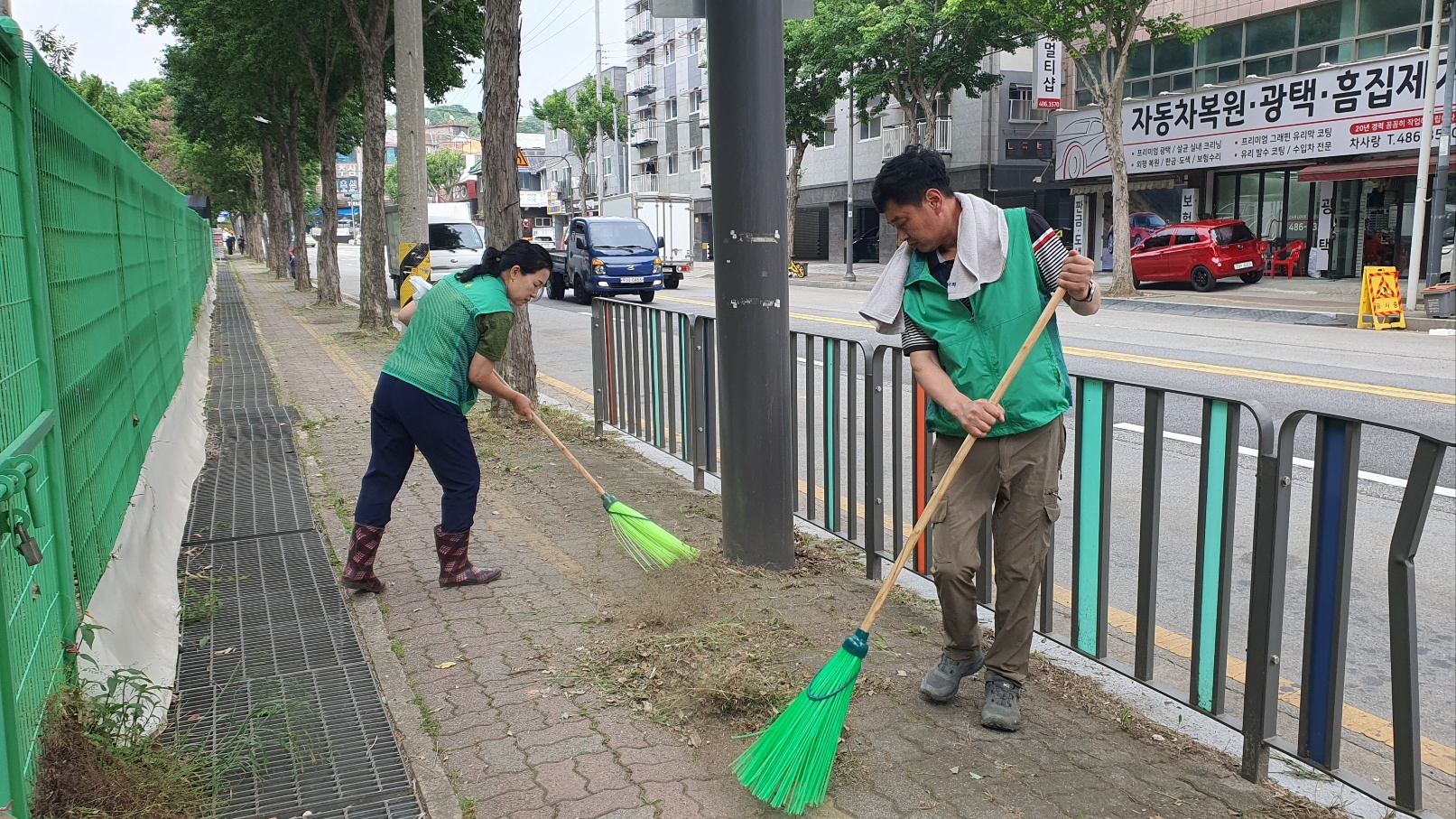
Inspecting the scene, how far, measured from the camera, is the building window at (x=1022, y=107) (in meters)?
38.8

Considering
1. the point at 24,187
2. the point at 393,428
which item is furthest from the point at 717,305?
the point at 24,187

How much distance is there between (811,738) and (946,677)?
798mm

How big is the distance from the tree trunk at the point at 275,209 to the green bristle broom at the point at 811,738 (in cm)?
3612

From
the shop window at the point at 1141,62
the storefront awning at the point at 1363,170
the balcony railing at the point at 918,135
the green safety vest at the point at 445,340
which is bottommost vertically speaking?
the green safety vest at the point at 445,340

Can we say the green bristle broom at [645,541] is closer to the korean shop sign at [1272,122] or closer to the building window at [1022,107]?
the korean shop sign at [1272,122]

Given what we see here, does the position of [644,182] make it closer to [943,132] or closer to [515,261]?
[943,132]

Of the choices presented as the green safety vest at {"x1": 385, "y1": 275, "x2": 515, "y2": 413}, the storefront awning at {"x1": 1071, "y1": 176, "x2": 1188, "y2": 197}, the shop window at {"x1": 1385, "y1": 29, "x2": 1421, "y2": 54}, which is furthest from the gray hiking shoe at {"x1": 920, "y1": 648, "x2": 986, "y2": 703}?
the storefront awning at {"x1": 1071, "y1": 176, "x2": 1188, "y2": 197}

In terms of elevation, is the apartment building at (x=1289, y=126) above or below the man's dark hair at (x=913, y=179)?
above

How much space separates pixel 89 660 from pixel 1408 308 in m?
20.5

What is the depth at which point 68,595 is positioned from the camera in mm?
3766

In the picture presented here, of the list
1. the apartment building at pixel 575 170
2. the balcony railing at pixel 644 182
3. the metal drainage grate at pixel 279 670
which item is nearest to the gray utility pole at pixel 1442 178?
the metal drainage grate at pixel 279 670

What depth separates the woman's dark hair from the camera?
4.96 metres

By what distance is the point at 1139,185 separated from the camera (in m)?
32.0

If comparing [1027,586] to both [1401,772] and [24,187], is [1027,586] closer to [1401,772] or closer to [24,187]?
[1401,772]
